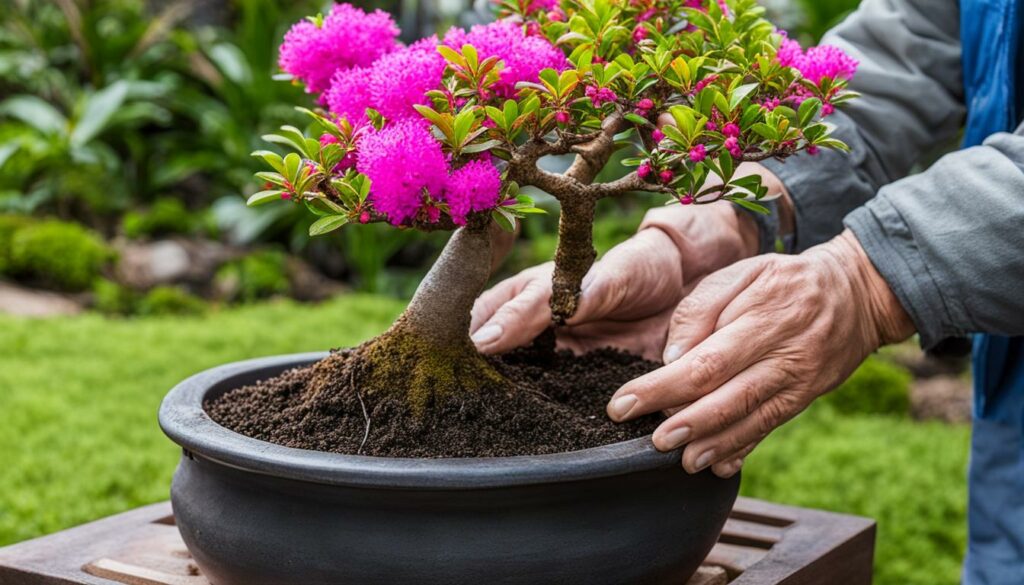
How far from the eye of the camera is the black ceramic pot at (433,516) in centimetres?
92

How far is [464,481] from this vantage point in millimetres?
898

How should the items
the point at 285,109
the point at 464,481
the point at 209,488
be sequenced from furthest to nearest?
the point at 285,109 < the point at 209,488 < the point at 464,481

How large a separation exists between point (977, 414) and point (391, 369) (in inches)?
37.4

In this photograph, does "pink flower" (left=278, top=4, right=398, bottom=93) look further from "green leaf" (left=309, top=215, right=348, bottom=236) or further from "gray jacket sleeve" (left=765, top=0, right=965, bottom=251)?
"gray jacket sleeve" (left=765, top=0, right=965, bottom=251)

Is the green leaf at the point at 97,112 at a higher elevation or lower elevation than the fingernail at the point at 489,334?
lower

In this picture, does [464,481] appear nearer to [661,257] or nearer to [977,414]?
[661,257]

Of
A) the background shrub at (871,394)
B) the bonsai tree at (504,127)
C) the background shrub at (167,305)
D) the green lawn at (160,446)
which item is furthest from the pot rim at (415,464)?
the background shrub at (167,305)

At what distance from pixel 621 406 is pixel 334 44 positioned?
1.71ft

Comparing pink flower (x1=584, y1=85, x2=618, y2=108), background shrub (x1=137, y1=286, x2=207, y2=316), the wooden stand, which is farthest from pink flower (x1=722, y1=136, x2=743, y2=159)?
background shrub (x1=137, y1=286, x2=207, y2=316)

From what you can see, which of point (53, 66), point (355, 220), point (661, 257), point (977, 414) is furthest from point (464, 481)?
point (53, 66)

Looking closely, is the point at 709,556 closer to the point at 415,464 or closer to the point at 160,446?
the point at 415,464

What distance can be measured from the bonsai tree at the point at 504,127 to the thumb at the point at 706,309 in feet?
0.35

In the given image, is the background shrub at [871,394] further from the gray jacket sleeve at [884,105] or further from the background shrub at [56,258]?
the background shrub at [56,258]

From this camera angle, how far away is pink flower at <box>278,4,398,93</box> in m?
1.18
